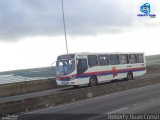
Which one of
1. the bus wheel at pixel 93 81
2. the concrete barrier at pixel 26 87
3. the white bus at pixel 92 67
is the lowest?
the concrete barrier at pixel 26 87

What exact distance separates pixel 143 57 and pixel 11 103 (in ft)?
80.1

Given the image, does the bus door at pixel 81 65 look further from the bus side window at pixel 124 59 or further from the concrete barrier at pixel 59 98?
the bus side window at pixel 124 59

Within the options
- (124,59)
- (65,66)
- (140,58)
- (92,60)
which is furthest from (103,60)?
(140,58)

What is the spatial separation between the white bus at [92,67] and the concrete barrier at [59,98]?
4.22 m

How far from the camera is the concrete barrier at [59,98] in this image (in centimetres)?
1761

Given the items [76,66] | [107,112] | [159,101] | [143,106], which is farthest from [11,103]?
[76,66]

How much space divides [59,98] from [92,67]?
1111cm

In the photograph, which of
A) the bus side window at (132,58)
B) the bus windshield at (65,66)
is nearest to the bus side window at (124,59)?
the bus side window at (132,58)

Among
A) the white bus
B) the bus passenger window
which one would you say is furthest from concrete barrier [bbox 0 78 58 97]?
the bus passenger window

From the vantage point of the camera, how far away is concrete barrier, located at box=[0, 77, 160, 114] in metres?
17.6

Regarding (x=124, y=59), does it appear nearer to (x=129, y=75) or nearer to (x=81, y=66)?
(x=129, y=75)

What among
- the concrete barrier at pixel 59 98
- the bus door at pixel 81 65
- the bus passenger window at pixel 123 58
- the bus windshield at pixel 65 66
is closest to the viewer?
the concrete barrier at pixel 59 98

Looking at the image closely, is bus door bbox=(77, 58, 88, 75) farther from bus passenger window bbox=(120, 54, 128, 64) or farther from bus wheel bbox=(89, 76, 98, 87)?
bus passenger window bbox=(120, 54, 128, 64)

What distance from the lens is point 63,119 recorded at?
575 inches
